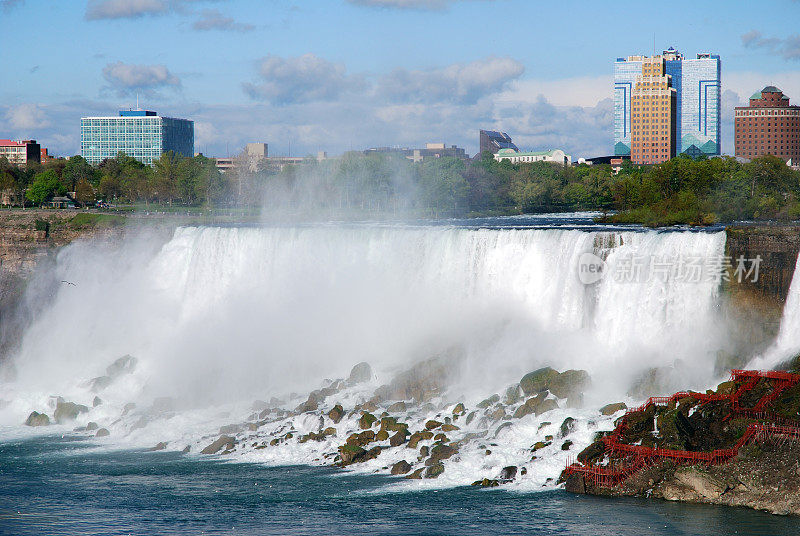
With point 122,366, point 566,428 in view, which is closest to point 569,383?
point 566,428

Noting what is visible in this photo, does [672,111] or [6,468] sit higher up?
[672,111]

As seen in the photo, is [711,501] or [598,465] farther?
[598,465]

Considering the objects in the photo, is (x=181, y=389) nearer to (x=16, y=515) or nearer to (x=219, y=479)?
(x=219, y=479)

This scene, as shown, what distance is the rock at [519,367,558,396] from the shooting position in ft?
99.5

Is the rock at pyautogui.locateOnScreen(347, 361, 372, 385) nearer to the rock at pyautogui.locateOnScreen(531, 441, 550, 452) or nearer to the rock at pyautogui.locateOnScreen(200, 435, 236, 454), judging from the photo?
the rock at pyautogui.locateOnScreen(200, 435, 236, 454)

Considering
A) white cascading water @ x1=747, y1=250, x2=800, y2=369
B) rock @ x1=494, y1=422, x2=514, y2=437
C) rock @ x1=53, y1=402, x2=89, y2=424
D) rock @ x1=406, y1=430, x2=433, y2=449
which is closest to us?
rock @ x1=494, y1=422, x2=514, y2=437

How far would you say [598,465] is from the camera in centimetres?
2453

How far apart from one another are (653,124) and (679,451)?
172m

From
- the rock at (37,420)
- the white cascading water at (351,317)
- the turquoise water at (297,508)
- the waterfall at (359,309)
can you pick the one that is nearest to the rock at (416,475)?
the turquoise water at (297,508)

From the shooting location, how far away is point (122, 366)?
Answer: 41.1 m

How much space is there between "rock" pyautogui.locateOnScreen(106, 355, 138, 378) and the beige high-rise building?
15529cm

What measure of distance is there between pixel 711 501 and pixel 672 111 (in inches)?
6941

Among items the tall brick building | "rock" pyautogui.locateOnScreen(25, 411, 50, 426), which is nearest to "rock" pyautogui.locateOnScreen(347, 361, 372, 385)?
"rock" pyautogui.locateOnScreen(25, 411, 50, 426)

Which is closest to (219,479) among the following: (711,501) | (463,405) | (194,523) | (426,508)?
(194,523)
